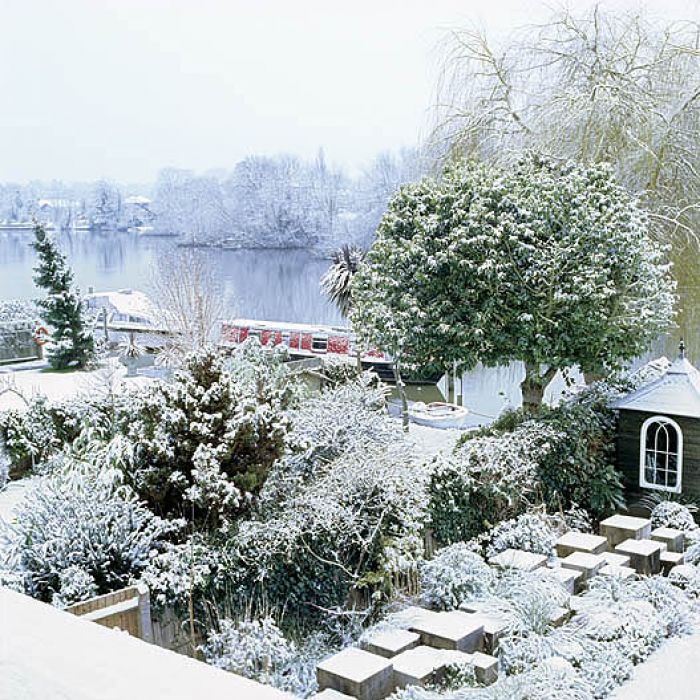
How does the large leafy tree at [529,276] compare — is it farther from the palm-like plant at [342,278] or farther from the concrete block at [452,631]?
the palm-like plant at [342,278]

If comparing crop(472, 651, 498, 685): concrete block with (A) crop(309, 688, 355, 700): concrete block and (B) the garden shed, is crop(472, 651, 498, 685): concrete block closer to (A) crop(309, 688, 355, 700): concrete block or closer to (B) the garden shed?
(A) crop(309, 688, 355, 700): concrete block

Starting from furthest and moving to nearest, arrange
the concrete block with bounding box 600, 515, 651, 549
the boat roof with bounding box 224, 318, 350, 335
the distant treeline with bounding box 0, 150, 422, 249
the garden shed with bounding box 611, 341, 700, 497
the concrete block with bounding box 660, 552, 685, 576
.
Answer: the boat roof with bounding box 224, 318, 350, 335 → the distant treeline with bounding box 0, 150, 422, 249 → the garden shed with bounding box 611, 341, 700, 497 → the concrete block with bounding box 600, 515, 651, 549 → the concrete block with bounding box 660, 552, 685, 576

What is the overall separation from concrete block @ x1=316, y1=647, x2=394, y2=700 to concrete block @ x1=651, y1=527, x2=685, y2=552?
263 centimetres

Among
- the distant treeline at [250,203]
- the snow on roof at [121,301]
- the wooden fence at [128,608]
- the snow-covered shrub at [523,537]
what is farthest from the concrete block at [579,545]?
the snow on roof at [121,301]

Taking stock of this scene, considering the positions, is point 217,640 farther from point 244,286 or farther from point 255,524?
point 244,286

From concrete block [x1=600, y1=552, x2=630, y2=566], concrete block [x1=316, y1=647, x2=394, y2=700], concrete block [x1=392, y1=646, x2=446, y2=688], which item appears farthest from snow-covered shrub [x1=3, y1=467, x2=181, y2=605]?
concrete block [x1=600, y1=552, x2=630, y2=566]

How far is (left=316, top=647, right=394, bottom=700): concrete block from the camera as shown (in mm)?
3314

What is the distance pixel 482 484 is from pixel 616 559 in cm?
103

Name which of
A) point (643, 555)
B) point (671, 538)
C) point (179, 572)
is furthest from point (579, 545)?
point (179, 572)

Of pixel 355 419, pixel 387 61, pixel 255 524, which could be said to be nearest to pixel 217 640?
pixel 255 524

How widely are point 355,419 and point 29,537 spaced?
2202 millimetres

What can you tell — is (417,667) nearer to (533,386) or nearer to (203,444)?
(203,444)

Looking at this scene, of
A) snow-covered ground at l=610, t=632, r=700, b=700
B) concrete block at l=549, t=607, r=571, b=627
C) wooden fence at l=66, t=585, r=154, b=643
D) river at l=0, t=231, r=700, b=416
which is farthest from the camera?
river at l=0, t=231, r=700, b=416

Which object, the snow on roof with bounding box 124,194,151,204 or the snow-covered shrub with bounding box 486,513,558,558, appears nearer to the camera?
the snow-covered shrub with bounding box 486,513,558,558
